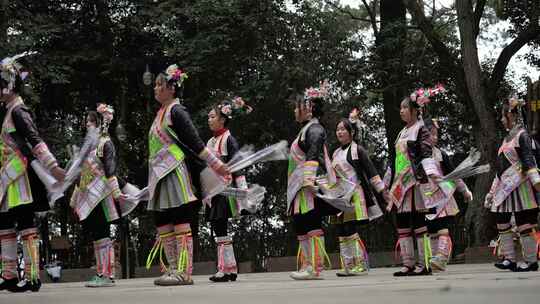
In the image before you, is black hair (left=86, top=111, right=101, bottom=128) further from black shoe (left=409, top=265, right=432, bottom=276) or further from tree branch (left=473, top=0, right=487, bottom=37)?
tree branch (left=473, top=0, right=487, bottom=37)

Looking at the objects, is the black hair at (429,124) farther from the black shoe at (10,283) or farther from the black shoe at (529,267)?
the black shoe at (10,283)

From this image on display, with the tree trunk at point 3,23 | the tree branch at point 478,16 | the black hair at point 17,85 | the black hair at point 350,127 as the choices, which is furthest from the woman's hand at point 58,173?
the tree branch at point 478,16

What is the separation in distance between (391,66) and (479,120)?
112 inches

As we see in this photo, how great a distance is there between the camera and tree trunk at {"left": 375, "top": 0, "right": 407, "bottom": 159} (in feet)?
61.6

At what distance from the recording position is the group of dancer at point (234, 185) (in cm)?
764

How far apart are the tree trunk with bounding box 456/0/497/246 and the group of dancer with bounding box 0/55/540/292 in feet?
20.5

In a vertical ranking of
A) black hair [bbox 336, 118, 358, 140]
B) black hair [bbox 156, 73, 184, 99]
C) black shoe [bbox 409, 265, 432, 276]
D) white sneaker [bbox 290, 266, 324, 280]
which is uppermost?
black hair [bbox 156, 73, 184, 99]

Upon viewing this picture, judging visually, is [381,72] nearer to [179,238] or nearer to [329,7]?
[329,7]

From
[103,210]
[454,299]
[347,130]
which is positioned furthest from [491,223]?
[454,299]

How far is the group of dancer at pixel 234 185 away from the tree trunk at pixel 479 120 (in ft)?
20.5

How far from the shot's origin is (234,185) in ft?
32.3

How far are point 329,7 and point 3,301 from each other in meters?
16.9

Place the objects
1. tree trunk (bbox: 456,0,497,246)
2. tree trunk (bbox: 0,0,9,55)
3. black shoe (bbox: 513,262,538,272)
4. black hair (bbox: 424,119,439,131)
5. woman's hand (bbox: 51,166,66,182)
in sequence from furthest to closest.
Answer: tree trunk (bbox: 456,0,497,246)
tree trunk (bbox: 0,0,9,55)
black hair (bbox: 424,119,439,131)
black shoe (bbox: 513,262,538,272)
woman's hand (bbox: 51,166,66,182)

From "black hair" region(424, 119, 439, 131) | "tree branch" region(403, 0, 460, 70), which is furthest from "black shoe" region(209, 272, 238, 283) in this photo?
"tree branch" region(403, 0, 460, 70)
